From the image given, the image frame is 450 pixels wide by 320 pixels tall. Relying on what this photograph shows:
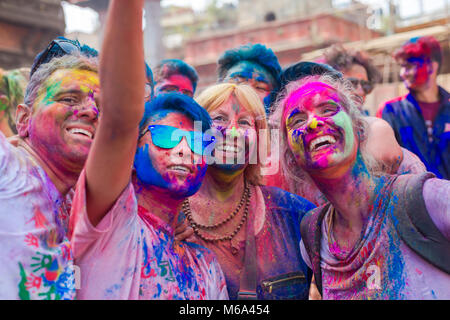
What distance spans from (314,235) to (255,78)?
1.77 metres

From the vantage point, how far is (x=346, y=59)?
4824 millimetres

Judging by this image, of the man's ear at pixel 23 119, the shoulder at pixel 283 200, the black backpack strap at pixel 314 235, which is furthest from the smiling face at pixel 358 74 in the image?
the man's ear at pixel 23 119

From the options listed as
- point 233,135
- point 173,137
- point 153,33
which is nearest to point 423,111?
point 233,135

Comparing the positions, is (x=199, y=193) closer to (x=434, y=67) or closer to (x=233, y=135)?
(x=233, y=135)

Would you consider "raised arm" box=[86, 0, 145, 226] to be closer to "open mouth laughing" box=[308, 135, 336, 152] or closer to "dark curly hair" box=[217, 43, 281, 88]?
"open mouth laughing" box=[308, 135, 336, 152]

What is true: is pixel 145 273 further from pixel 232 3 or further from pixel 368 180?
pixel 232 3

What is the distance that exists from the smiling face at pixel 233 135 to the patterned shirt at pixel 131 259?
628mm

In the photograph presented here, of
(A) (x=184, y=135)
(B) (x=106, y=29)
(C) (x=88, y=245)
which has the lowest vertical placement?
(C) (x=88, y=245)

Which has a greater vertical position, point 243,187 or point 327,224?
point 243,187

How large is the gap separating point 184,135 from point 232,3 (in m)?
26.6

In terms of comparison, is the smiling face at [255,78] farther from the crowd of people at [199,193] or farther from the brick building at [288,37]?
the brick building at [288,37]

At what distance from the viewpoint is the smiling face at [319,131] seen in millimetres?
2625

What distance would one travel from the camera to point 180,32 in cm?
2903

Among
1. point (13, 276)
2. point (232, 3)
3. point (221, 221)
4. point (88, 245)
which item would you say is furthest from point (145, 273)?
point (232, 3)
